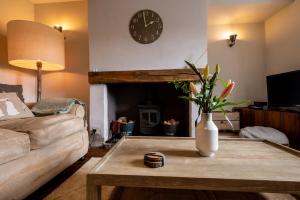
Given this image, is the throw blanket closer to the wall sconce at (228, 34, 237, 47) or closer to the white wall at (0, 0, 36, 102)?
the white wall at (0, 0, 36, 102)

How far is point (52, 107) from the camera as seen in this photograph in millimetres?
1878

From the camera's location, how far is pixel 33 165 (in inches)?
46.4

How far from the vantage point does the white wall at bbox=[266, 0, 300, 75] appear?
2584 mm

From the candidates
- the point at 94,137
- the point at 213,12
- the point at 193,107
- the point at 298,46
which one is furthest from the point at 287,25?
the point at 94,137

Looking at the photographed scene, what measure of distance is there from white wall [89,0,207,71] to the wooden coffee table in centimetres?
166

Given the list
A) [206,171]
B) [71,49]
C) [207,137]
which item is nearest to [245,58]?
[207,137]

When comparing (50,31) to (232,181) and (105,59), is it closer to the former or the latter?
(105,59)

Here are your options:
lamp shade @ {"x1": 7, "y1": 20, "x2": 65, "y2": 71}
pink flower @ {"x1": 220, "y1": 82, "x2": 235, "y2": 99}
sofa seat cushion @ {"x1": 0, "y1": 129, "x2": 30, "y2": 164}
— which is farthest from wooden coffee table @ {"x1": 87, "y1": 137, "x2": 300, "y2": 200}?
lamp shade @ {"x1": 7, "y1": 20, "x2": 65, "y2": 71}

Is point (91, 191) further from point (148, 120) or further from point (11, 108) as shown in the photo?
point (148, 120)

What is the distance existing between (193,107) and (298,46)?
1.67m

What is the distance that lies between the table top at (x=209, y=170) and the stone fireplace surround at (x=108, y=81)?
→ 144 cm

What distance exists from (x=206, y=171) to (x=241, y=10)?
2860 millimetres

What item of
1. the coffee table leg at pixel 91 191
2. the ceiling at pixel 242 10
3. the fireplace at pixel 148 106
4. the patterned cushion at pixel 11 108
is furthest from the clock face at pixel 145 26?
the coffee table leg at pixel 91 191

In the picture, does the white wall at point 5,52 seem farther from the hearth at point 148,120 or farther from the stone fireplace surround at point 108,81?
the hearth at point 148,120
